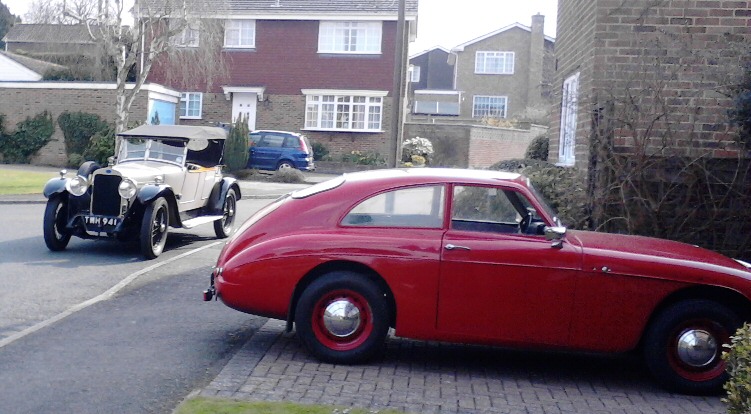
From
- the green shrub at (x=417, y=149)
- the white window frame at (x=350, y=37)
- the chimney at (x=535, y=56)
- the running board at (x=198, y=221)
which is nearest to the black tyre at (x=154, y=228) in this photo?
the running board at (x=198, y=221)

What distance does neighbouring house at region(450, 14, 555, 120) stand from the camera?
5669 centimetres

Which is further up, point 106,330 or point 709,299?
point 709,299

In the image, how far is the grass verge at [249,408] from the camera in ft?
17.2

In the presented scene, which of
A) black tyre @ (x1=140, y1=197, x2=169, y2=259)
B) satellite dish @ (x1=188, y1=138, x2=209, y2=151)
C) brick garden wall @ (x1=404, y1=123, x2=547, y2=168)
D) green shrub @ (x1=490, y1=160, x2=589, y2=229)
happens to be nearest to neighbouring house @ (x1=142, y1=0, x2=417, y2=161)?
brick garden wall @ (x1=404, y1=123, x2=547, y2=168)

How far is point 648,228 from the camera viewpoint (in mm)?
9766

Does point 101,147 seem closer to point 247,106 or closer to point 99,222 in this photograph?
point 247,106

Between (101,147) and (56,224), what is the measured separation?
59.2 feet

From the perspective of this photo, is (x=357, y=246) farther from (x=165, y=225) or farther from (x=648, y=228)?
(x=165, y=225)

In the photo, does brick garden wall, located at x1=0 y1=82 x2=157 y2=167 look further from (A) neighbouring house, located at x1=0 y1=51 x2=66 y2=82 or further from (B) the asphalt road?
(B) the asphalt road

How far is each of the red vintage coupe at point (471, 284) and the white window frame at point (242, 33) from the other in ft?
108

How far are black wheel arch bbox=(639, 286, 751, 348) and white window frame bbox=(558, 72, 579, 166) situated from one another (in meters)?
5.15

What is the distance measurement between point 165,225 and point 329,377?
641cm

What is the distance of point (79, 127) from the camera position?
3106cm

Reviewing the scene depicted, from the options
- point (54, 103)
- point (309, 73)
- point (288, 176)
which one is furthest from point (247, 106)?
point (288, 176)
